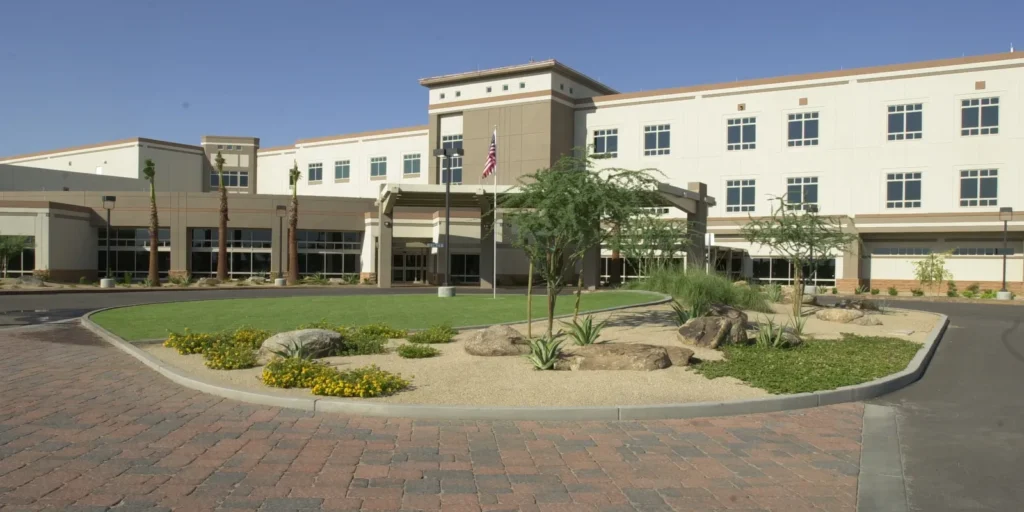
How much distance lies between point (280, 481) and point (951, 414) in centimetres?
788

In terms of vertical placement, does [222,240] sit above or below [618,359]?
above

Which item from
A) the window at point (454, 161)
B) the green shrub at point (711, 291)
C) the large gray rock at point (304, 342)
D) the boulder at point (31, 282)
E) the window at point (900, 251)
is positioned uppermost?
the window at point (454, 161)

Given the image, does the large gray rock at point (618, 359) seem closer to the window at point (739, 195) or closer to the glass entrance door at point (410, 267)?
the window at point (739, 195)

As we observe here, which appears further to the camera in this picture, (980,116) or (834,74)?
(834,74)

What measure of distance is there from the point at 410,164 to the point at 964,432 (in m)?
56.5

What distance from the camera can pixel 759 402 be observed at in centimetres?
870

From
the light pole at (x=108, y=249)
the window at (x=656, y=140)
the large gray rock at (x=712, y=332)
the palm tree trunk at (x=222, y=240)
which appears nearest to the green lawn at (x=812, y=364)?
the large gray rock at (x=712, y=332)

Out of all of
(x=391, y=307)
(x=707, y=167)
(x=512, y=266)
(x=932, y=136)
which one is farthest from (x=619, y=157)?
(x=391, y=307)

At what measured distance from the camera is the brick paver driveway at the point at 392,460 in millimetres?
5387

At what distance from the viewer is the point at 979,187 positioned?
42.7m

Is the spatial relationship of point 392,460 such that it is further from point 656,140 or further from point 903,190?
point 656,140

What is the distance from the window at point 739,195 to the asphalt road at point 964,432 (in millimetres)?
34790

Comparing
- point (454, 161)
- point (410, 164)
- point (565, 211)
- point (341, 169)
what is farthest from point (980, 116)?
point (341, 169)

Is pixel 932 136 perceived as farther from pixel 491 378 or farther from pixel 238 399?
pixel 238 399
